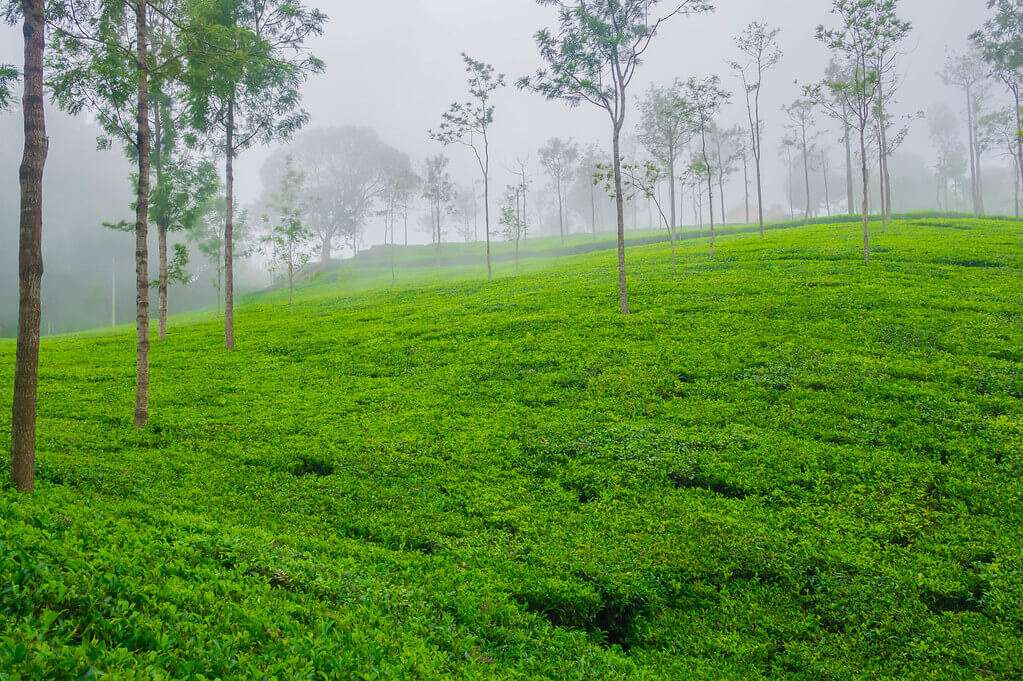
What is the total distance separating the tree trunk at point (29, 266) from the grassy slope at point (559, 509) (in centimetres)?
79

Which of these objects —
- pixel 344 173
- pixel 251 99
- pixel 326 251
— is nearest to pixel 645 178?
pixel 251 99

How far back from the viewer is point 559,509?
32.0 feet

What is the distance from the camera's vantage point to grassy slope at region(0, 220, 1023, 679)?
596 cm

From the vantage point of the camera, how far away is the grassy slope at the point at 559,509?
596 cm

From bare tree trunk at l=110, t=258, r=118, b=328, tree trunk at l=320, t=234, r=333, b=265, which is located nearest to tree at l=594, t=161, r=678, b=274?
tree trunk at l=320, t=234, r=333, b=265

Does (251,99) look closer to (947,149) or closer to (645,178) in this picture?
(645,178)

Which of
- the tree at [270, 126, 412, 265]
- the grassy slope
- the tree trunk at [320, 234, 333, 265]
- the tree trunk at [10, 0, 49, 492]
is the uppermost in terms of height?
the tree at [270, 126, 412, 265]

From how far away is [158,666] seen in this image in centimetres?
452

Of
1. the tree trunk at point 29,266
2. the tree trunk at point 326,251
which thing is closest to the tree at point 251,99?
the tree trunk at point 29,266

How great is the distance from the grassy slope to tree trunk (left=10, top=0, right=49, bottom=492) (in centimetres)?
79

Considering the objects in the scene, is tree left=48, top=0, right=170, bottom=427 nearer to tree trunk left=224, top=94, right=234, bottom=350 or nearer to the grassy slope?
the grassy slope

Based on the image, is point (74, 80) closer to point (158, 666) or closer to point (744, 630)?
point (158, 666)

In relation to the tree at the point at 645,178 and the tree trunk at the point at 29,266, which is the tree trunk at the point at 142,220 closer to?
the tree trunk at the point at 29,266

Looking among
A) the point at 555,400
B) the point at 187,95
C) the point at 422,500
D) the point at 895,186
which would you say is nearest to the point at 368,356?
the point at 555,400
